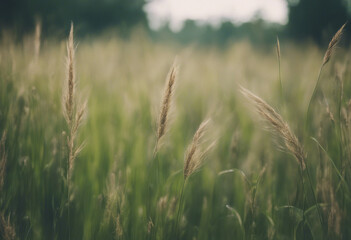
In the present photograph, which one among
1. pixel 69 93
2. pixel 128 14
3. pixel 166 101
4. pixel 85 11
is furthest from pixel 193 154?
pixel 128 14

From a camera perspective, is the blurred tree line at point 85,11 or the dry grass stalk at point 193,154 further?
the blurred tree line at point 85,11

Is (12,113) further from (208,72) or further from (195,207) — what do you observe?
(208,72)

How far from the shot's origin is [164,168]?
1458mm

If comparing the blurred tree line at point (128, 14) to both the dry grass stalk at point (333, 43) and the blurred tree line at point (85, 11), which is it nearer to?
the blurred tree line at point (85, 11)

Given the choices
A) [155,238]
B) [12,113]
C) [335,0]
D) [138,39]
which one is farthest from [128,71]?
[335,0]

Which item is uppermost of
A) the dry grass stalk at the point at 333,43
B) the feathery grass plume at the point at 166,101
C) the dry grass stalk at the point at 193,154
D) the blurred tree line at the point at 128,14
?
the blurred tree line at the point at 128,14

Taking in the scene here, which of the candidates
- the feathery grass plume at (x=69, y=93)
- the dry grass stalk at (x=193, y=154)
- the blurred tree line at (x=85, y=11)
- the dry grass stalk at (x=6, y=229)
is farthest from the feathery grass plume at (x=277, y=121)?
the blurred tree line at (x=85, y=11)

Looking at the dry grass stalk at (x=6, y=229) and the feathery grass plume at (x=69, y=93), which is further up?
the feathery grass plume at (x=69, y=93)

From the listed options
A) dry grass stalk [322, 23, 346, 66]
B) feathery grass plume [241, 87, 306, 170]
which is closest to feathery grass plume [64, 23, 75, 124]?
feathery grass plume [241, 87, 306, 170]

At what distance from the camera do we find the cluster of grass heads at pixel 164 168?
2.42ft

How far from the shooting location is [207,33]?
2288 centimetres

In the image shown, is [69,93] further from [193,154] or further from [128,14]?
[128,14]

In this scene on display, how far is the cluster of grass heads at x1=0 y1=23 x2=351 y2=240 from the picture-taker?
74 centimetres

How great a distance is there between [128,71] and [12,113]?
96.2 inches
